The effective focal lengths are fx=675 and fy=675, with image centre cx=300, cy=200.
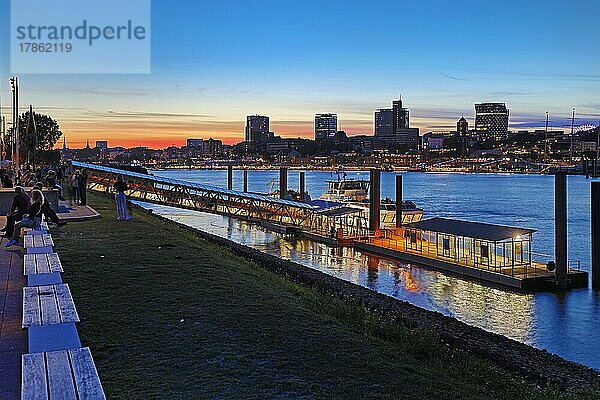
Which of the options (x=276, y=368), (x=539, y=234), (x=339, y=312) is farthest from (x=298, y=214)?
(x=276, y=368)

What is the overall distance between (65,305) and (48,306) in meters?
0.18

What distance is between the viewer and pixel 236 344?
729 centimetres

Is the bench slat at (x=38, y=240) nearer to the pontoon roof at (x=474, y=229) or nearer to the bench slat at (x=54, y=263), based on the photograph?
the bench slat at (x=54, y=263)

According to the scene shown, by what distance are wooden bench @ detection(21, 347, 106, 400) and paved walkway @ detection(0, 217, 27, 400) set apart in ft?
0.82

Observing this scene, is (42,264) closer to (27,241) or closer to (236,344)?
(27,241)

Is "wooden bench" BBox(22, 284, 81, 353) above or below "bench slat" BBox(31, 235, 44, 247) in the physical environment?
below

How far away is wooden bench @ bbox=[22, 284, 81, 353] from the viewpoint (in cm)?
583

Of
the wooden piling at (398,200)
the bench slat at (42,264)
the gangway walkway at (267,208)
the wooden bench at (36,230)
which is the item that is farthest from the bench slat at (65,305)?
A: the wooden piling at (398,200)

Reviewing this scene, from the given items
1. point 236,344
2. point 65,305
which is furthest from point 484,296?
point 65,305

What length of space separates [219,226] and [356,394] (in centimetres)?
5111

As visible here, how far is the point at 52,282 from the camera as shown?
8.41m

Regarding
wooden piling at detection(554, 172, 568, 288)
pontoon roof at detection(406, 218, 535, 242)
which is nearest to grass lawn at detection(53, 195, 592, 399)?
wooden piling at detection(554, 172, 568, 288)

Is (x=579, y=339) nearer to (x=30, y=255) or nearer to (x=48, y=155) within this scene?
(x=30, y=255)

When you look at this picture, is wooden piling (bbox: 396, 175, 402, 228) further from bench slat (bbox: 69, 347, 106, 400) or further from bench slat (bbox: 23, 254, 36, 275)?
bench slat (bbox: 69, 347, 106, 400)
